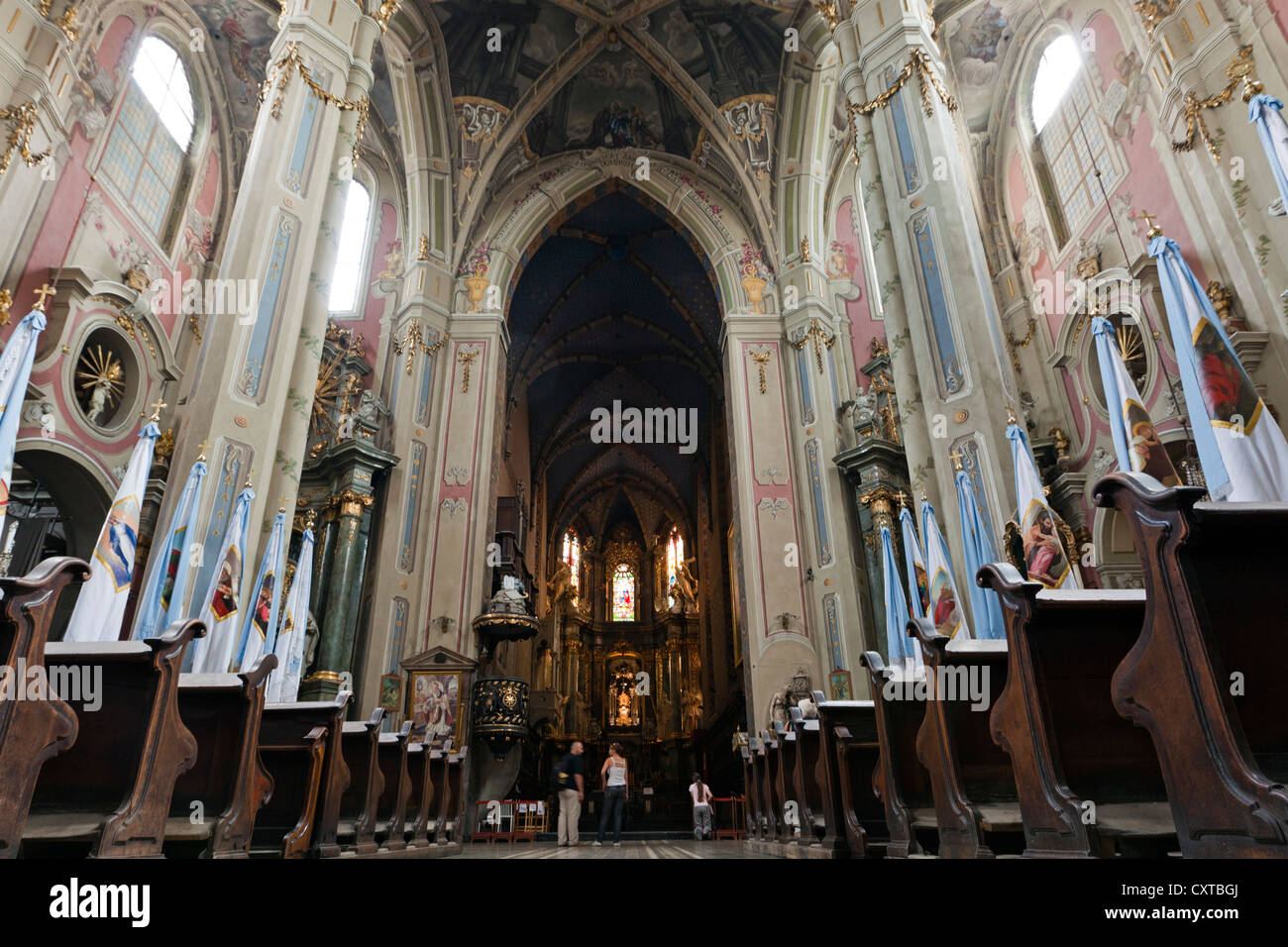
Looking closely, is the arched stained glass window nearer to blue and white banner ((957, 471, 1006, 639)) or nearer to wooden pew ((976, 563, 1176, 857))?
blue and white banner ((957, 471, 1006, 639))

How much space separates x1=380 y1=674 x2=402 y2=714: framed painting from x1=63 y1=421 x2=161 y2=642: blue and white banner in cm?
511

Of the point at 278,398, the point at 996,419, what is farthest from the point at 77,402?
the point at 996,419

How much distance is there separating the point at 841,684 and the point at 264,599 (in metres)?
7.77

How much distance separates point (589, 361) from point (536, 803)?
1335 cm

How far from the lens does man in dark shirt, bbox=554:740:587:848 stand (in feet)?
26.2

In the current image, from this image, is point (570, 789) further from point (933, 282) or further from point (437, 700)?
point (933, 282)

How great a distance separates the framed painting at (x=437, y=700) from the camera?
36.0 ft

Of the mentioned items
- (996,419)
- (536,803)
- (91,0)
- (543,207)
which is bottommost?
(536,803)

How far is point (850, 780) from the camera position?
4492 mm

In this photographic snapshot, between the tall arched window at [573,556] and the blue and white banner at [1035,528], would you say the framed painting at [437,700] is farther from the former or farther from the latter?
the tall arched window at [573,556]

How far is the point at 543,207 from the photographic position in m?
15.6

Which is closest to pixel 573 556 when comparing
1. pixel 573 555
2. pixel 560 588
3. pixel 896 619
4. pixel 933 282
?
pixel 573 555

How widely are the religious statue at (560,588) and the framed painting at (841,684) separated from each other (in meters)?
14.4

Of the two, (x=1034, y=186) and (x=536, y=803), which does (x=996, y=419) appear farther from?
(x=536, y=803)
